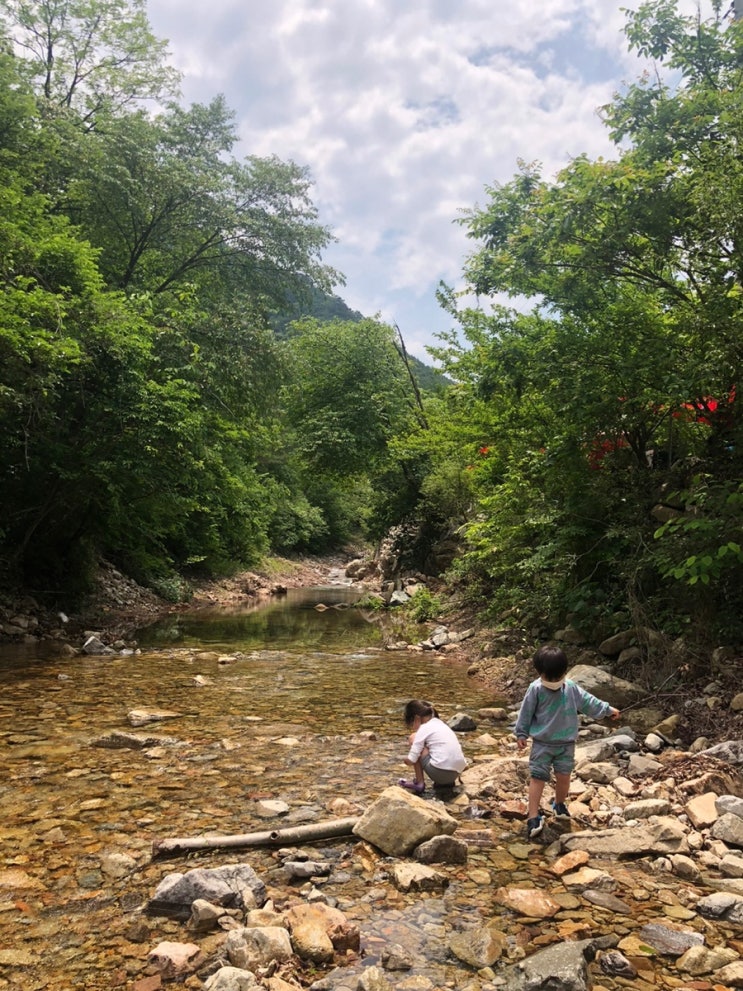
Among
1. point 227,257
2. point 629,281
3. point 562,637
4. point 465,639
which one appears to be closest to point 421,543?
point 465,639

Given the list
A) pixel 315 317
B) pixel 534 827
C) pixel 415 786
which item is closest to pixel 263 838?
pixel 415 786

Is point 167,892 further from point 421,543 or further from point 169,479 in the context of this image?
point 421,543

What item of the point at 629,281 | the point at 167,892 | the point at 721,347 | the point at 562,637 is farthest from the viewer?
the point at 562,637

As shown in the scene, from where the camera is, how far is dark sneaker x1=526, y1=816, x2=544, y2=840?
4.41 meters

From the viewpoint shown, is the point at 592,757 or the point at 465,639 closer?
the point at 592,757

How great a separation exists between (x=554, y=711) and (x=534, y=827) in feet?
2.69

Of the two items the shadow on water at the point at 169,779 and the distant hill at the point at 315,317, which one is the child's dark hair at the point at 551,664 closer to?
the shadow on water at the point at 169,779

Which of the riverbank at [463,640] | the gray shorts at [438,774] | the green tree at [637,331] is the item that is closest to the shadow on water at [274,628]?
the riverbank at [463,640]

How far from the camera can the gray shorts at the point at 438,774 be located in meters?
5.24

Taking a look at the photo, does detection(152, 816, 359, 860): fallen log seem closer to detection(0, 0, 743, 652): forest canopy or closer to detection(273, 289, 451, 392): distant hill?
detection(0, 0, 743, 652): forest canopy

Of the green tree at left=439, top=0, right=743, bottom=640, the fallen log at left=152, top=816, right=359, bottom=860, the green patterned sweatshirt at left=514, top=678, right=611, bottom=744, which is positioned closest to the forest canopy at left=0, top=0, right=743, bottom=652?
the green tree at left=439, top=0, right=743, bottom=640

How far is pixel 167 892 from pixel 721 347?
687 cm

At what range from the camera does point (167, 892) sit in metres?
3.42

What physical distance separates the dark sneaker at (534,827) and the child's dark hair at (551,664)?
0.99 meters
